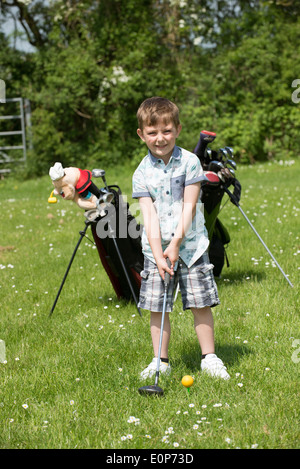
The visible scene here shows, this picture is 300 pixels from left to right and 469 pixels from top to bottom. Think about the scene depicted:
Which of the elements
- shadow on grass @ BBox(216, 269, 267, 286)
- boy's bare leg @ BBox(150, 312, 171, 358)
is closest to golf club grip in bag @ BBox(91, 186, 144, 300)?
shadow on grass @ BBox(216, 269, 267, 286)

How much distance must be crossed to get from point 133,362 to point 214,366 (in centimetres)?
58

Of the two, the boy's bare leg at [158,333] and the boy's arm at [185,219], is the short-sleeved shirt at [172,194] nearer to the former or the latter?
the boy's arm at [185,219]

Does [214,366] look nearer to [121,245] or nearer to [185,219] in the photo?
[185,219]

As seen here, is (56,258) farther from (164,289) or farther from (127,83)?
(127,83)

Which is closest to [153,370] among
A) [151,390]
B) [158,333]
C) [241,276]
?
[158,333]

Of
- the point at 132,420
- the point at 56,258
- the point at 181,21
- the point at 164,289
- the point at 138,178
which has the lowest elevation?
the point at 56,258

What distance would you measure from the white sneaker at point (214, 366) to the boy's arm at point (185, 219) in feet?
2.06

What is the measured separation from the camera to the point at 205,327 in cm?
350

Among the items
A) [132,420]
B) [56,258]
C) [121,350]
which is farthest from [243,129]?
[132,420]

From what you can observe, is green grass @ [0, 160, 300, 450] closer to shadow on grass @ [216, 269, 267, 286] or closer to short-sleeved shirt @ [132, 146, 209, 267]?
shadow on grass @ [216, 269, 267, 286]

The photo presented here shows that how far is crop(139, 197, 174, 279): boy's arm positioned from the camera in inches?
129

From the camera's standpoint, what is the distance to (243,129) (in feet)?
53.7

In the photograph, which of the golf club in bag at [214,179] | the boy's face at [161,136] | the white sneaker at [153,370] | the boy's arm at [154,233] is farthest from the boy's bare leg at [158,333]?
the golf club in bag at [214,179]
